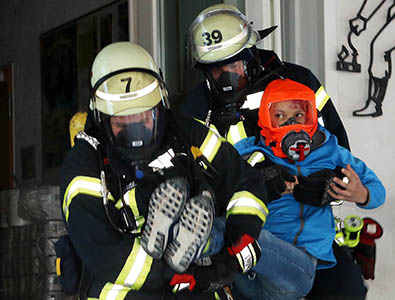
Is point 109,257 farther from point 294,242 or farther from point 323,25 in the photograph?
point 323,25

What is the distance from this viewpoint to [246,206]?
86.4 inches

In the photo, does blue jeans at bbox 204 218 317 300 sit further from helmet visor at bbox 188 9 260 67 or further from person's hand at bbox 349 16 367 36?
person's hand at bbox 349 16 367 36

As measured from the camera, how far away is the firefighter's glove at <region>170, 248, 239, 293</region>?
206cm

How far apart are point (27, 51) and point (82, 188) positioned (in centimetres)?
512

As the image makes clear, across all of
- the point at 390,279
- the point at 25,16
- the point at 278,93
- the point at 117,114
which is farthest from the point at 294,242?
the point at 25,16

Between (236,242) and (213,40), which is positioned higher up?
(213,40)

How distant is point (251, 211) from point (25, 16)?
5.47 m

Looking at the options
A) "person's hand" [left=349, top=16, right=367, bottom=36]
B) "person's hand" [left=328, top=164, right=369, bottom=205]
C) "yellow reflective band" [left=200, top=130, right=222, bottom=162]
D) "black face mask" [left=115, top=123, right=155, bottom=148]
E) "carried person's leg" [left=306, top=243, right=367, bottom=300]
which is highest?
"person's hand" [left=349, top=16, right=367, bottom=36]

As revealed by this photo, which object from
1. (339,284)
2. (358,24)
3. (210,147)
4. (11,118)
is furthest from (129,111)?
(11,118)

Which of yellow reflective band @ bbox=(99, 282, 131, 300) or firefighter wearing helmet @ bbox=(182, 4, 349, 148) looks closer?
yellow reflective band @ bbox=(99, 282, 131, 300)

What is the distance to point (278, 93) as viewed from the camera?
8.36 ft

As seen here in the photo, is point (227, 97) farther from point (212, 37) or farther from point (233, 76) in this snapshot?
point (212, 37)

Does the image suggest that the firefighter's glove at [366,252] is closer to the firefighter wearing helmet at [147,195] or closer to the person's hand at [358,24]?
the firefighter wearing helmet at [147,195]

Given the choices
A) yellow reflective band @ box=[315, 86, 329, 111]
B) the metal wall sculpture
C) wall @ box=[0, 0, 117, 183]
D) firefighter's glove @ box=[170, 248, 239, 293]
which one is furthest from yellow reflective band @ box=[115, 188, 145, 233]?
wall @ box=[0, 0, 117, 183]
